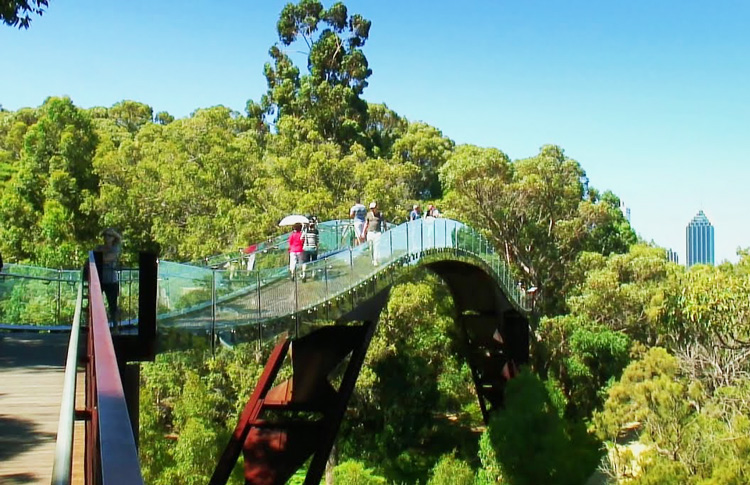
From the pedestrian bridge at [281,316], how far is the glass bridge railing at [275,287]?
0.01m

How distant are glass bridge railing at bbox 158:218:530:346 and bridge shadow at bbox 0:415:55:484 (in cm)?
312

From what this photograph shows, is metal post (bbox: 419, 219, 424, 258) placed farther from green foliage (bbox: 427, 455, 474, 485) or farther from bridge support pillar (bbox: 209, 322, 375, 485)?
green foliage (bbox: 427, 455, 474, 485)

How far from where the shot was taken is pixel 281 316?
8.47 m

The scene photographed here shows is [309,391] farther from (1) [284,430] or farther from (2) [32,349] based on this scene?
(2) [32,349]

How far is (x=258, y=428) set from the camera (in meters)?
9.24

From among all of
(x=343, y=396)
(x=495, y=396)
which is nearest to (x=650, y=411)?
(x=495, y=396)

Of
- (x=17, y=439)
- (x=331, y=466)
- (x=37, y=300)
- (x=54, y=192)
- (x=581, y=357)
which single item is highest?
(x=54, y=192)

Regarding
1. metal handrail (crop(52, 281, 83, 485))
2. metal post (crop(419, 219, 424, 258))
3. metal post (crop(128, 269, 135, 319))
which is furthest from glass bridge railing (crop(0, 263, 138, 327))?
metal post (crop(419, 219, 424, 258))

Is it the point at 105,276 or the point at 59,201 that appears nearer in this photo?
the point at 105,276

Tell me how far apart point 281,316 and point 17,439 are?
527 centimetres

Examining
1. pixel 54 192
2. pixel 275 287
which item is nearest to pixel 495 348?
pixel 275 287

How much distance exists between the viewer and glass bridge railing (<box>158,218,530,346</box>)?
6.92 m

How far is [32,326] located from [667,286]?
64.1 feet

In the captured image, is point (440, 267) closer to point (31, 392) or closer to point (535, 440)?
point (535, 440)
